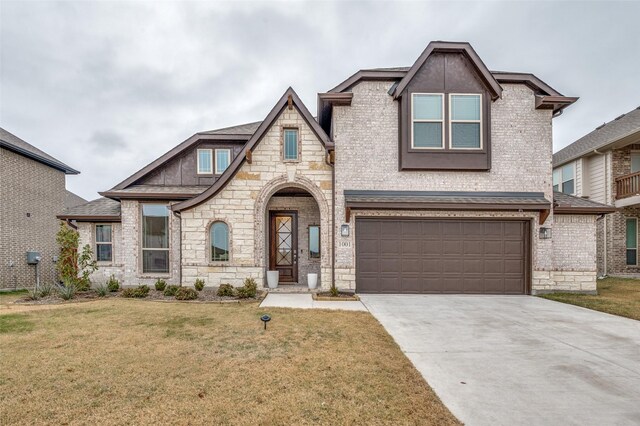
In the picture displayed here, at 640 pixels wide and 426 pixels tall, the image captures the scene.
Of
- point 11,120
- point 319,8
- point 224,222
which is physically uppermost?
point 319,8

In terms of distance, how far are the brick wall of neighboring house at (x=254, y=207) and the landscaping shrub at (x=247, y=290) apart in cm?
55

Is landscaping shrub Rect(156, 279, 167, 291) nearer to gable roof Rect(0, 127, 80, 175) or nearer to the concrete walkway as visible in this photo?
the concrete walkway

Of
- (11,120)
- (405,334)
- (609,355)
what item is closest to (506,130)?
(609,355)

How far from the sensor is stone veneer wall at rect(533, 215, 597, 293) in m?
9.89

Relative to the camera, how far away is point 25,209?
14.0 metres

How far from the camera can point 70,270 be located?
998 centimetres

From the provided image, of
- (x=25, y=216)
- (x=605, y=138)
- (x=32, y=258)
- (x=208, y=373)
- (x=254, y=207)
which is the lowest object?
(x=208, y=373)

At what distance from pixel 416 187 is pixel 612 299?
7014 millimetres

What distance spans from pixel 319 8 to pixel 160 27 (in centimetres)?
902

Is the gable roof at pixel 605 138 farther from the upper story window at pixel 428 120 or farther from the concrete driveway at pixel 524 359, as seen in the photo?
the concrete driveway at pixel 524 359

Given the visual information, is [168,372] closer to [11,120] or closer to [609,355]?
[609,355]

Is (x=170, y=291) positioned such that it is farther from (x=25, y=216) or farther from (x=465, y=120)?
(x=465, y=120)

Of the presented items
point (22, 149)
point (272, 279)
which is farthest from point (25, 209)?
point (272, 279)

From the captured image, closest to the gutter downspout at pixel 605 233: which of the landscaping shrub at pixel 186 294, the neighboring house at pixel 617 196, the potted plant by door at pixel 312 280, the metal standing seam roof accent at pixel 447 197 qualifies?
the neighboring house at pixel 617 196
